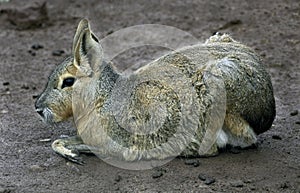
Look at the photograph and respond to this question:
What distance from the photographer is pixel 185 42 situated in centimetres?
993

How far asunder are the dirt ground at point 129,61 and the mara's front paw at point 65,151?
61 millimetres

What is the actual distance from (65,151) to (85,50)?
94cm

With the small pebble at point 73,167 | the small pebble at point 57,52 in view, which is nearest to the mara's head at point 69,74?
the small pebble at point 73,167

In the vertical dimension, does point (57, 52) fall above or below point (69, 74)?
below

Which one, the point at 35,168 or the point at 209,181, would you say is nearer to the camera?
the point at 209,181

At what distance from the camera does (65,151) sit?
6516mm

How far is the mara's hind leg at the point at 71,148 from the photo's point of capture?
647cm

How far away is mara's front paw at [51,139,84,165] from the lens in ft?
21.2

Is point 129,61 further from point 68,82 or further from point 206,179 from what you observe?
point 206,179

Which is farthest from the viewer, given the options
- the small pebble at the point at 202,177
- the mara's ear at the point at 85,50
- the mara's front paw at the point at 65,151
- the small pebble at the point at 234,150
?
the small pebble at the point at 234,150

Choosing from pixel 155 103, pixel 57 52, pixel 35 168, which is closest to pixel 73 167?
pixel 35 168

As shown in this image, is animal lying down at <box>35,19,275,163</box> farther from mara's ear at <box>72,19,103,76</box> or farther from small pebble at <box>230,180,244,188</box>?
small pebble at <box>230,180,244,188</box>

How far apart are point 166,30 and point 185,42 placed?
0.47 meters

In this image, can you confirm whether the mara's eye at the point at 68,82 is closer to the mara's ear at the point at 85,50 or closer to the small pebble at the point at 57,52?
the mara's ear at the point at 85,50
